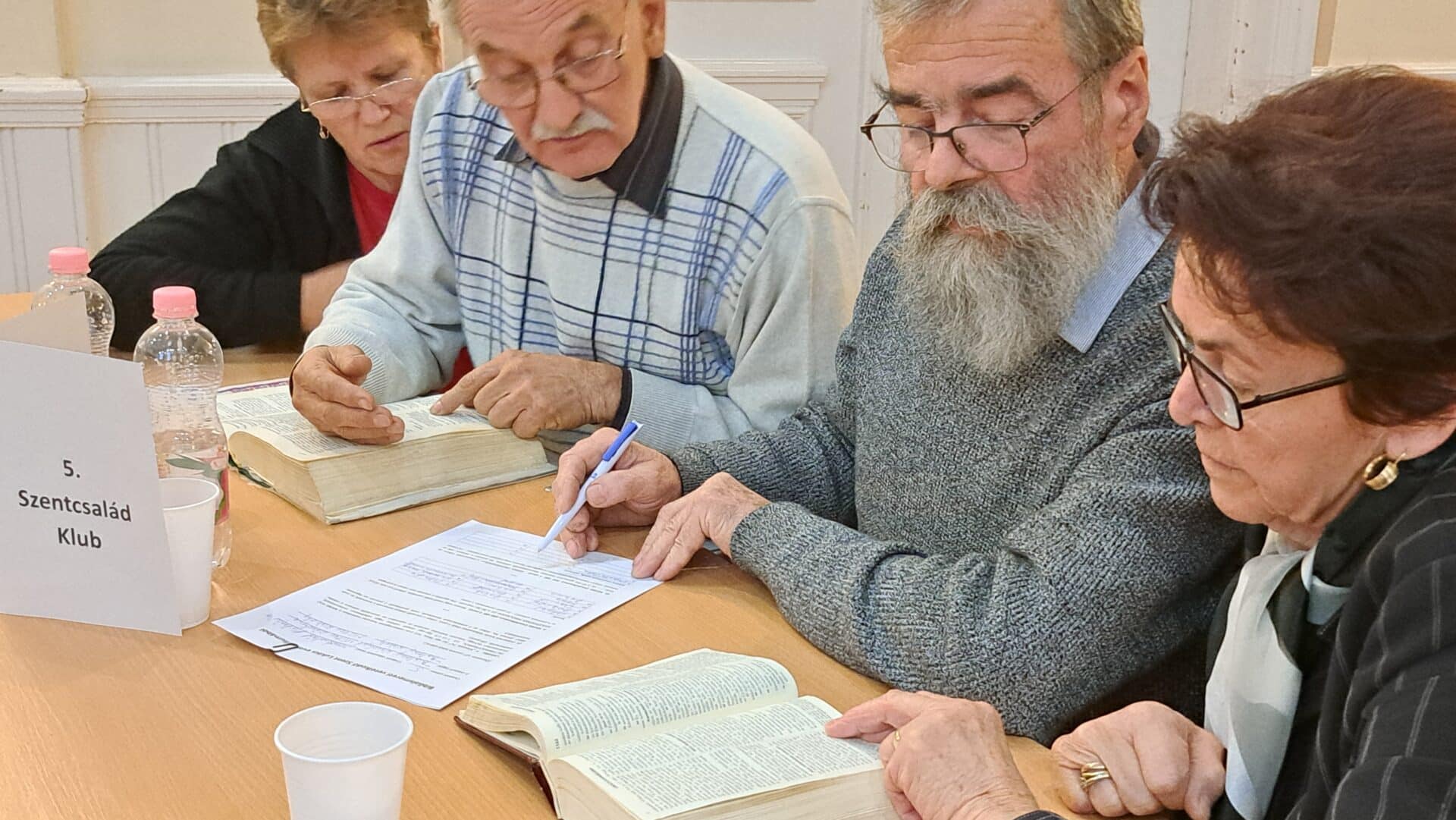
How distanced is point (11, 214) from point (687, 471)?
2411 mm

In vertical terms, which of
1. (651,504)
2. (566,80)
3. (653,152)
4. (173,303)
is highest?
(566,80)

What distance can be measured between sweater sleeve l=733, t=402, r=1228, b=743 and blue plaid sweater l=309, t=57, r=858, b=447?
571 mm

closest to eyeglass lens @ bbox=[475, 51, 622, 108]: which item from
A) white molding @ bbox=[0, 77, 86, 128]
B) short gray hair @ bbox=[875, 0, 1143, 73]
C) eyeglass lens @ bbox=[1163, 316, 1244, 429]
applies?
short gray hair @ bbox=[875, 0, 1143, 73]

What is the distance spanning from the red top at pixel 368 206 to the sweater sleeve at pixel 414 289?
32 centimetres

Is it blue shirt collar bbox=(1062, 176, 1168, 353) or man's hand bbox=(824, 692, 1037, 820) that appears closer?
man's hand bbox=(824, 692, 1037, 820)

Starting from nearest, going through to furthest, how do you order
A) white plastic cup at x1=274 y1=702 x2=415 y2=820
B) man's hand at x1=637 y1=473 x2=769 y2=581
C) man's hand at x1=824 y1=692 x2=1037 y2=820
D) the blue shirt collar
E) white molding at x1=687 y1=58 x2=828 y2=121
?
white plastic cup at x1=274 y1=702 x2=415 y2=820 → man's hand at x1=824 y1=692 x2=1037 y2=820 → the blue shirt collar → man's hand at x1=637 y1=473 x2=769 y2=581 → white molding at x1=687 y1=58 x2=828 y2=121

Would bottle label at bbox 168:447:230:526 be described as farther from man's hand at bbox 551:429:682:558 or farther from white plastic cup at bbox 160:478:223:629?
man's hand at bbox 551:429:682:558

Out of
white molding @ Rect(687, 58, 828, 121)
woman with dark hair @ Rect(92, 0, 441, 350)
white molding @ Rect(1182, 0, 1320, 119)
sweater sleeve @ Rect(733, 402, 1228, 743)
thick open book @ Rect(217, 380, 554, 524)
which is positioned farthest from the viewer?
white molding @ Rect(687, 58, 828, 121)

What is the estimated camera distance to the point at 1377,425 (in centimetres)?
88

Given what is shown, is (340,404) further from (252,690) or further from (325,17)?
(325,17)

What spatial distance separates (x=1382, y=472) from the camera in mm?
888

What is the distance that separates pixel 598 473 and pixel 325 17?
1043mm

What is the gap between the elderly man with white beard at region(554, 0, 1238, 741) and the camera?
45.8 inches

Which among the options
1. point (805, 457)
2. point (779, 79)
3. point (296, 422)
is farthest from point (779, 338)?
point (779, 79)
